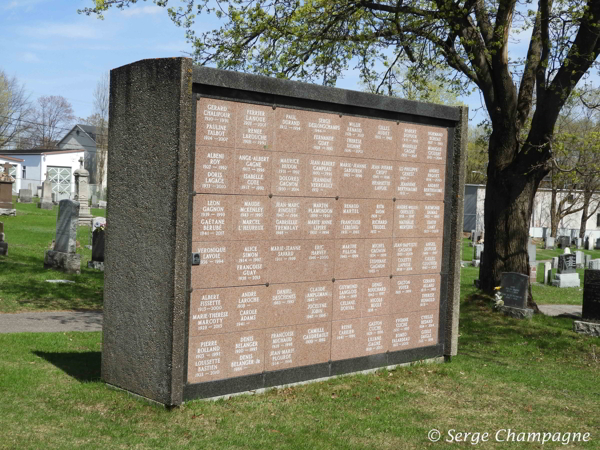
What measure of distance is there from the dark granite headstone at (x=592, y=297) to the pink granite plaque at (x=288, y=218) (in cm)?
774

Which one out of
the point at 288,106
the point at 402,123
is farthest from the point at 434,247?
the point at 288,106

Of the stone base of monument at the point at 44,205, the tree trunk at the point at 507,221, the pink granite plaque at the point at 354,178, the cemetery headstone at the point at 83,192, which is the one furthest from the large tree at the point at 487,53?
the stone base of monument at the point at 44,205

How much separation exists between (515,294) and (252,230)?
8.70m

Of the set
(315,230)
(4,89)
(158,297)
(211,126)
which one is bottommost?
(158,297)

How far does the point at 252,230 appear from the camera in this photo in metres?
6.56

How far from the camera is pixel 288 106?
684 cm

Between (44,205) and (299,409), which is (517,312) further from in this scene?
(44,205)

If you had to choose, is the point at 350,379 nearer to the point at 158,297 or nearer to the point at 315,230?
the point at 315,230

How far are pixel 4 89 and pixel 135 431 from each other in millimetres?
67499

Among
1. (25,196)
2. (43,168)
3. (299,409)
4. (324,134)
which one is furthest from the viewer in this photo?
(43,168)

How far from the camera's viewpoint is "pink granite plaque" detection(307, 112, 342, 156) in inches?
277

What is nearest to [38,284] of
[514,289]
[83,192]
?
[514,289]

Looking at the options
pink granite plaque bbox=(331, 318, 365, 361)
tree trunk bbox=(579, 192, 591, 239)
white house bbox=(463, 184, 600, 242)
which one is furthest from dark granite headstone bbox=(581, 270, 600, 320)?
tree trunk bbox=(579, 192, 591, 239)

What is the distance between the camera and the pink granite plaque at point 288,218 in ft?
22.2
